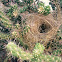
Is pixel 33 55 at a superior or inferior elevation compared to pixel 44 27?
inferior

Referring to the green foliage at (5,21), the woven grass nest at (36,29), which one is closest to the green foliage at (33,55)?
the woven grass nest at (36,29)

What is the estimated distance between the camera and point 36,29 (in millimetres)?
1633

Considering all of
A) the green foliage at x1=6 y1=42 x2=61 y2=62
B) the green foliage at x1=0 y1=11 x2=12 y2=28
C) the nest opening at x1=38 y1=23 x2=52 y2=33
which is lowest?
the green foliage at x1=6 y1=42 x2=61 y2=62

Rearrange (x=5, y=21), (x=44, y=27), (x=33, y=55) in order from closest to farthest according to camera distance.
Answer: (x=33, y=55), (x=5, y=21), (x=44, y=27)

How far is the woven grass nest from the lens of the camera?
154 centimetres

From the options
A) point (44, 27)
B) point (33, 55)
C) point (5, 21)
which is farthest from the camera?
point (44, 27)

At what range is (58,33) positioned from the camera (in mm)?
1535

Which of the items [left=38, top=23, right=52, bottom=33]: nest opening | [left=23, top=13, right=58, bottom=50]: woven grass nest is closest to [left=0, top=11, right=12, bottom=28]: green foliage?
[left=23, top=13, right=58, bottom=50]: woven grass nest

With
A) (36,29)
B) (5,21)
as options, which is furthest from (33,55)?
(5,21)

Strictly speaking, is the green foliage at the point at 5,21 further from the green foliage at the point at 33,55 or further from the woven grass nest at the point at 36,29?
the green foliage at the point at 33,55

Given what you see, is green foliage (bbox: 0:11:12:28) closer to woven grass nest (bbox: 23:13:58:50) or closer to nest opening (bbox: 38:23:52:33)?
woven grass nest (bbox: 23:13:58:50)

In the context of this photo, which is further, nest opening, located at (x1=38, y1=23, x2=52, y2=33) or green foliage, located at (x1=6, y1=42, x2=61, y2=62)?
nest opening, located at (x1=38, y1=23, x2=52, y2=33)

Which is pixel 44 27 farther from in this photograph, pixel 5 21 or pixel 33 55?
pixel 33 55

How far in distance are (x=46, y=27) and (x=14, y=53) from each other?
34.2 inches
